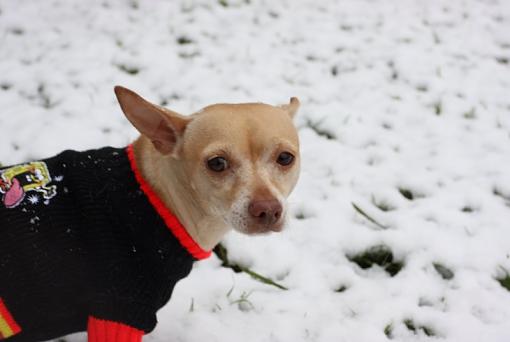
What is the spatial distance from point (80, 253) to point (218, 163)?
68 centimetres

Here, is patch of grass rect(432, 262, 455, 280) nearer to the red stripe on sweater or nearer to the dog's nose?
the dog's nose

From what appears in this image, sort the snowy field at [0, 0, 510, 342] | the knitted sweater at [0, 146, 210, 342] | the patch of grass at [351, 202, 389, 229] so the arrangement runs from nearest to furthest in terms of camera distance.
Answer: the knitted sweater at [0, 146, 210, 342] < the snowy field at [0, 0, 510, 342] < the patch of grass at [351, 202, 389, 229]

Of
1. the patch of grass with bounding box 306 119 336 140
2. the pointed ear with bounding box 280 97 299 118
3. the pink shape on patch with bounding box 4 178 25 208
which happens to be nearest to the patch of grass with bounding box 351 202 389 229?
the patch of grass with bounding box 306 119 336 140

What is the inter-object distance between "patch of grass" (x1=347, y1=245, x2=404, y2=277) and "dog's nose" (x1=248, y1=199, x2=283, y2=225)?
1.14m

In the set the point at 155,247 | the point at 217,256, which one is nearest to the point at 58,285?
the point at 155,247

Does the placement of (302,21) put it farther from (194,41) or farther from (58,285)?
(58,285)

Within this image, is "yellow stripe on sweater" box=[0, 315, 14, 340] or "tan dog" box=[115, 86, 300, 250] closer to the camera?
"yellow stripe on sweater" box=[0, 315, 14, 340]

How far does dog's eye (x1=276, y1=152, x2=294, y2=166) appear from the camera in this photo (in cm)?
217

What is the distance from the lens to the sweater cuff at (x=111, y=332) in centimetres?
192

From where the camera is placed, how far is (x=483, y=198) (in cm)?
329

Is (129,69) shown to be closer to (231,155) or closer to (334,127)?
(334,127)

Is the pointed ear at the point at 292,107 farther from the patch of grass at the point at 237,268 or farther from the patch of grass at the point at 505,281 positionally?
the patch of grass at the point at 505,281

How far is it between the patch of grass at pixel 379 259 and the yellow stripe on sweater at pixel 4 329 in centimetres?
190

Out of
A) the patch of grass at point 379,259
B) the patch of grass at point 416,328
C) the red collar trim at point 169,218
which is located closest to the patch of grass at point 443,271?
the patch of grass at point 379,259
